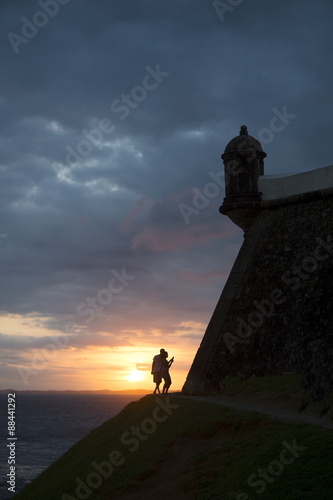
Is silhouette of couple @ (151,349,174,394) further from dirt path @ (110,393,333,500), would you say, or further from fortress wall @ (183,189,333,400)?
dirt path @ (110,393,333,500)

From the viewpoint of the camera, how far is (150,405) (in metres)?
17.6

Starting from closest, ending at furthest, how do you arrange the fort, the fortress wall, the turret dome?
the fortress wall, the fort, the turret dome

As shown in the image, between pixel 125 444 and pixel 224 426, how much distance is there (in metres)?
3.90

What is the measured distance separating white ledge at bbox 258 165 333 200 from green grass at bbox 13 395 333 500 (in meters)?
8.41

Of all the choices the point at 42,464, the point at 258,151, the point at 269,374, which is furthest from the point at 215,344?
the point at 42,464

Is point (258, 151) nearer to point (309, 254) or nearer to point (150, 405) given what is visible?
point (309, 254)

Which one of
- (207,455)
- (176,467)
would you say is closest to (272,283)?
(207,455)

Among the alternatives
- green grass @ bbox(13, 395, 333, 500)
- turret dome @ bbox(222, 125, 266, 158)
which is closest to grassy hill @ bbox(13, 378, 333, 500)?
green grass @ bbox(13, 395, 333, 500)

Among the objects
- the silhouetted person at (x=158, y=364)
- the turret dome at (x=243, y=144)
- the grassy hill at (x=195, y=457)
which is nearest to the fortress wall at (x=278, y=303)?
the grassy hill at (x=195, y=457)

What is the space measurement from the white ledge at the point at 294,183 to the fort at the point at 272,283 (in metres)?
0.04

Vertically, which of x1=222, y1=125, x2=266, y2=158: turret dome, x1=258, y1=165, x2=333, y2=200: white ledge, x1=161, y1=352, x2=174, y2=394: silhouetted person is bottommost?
x1=161, y1=352, x2=174, y2=394: silhouetted person

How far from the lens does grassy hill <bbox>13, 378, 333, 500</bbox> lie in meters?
9.09

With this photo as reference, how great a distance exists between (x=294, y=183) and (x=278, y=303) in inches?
183

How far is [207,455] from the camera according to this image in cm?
1159
